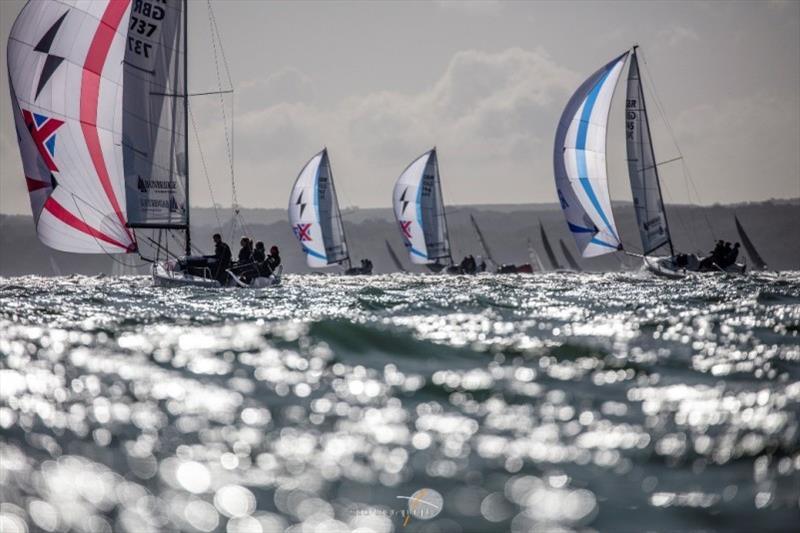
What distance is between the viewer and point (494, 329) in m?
8.64

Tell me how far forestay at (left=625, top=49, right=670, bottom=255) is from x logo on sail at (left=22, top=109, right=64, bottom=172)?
61.1 feet

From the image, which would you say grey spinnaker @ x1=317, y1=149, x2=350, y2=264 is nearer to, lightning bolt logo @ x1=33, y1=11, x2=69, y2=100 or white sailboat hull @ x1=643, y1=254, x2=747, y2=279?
white sailboat hull @ x1=643, y1=254, x2=747, y2=279

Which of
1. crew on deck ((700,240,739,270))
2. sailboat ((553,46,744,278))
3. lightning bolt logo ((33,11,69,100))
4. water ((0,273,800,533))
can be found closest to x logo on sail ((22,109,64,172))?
lightning bolt logo ((33,11,69,100))

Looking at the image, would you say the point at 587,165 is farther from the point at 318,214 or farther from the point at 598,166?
the point at 318,214

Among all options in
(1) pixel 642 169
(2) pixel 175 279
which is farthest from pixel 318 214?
(2) pixel 175 279

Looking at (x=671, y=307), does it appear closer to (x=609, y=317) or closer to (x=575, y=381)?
(x=609, y=317)

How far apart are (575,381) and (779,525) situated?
9.12 feet

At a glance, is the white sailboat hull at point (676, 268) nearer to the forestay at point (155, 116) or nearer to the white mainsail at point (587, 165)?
the white mainsail at point (587, 165)

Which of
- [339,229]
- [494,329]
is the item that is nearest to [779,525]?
[494,329]

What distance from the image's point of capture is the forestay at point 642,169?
96.8 feet

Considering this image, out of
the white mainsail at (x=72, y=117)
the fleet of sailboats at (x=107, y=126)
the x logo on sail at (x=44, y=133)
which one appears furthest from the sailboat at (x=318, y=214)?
the x logo on sail at (x=44, y=133)

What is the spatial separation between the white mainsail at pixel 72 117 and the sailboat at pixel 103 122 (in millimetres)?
22

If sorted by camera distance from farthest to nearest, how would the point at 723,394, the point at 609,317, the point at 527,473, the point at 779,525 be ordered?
the point at 609,317
the point at 723,394
the point at 527,473
the point at 779,525

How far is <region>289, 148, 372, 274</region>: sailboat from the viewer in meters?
47.5
